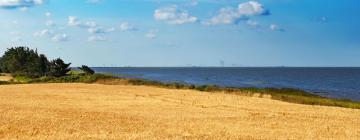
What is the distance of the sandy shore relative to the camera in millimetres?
26250

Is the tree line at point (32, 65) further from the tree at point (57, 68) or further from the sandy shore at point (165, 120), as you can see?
the sandy shore at point (165, 120)

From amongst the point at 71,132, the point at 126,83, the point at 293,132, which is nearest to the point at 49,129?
the point at 71,132

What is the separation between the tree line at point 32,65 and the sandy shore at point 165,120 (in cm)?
6039

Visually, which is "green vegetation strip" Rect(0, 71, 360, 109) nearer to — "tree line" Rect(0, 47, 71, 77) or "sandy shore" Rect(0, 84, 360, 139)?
"sandy shore" Rect(0, 84, 360, 139)

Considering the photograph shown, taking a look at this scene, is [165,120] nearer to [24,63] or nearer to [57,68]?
[57,68]

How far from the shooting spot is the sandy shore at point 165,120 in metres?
26.2

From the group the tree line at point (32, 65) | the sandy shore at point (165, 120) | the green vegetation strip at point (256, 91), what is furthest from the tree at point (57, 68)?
the sandy shore at point (165, 120)

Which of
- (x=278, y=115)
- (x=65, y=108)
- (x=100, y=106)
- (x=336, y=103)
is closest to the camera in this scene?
(x=278, y=115)

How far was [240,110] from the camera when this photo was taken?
131ft

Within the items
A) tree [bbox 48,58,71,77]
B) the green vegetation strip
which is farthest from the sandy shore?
tree [bbox 48,58,71,77]

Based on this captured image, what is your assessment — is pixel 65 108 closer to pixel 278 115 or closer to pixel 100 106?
pixel 100 106

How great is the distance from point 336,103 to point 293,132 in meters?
26.1

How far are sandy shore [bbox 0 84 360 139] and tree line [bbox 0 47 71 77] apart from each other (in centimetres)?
6039

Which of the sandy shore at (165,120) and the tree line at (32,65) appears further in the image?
the tree line at (32,65)
